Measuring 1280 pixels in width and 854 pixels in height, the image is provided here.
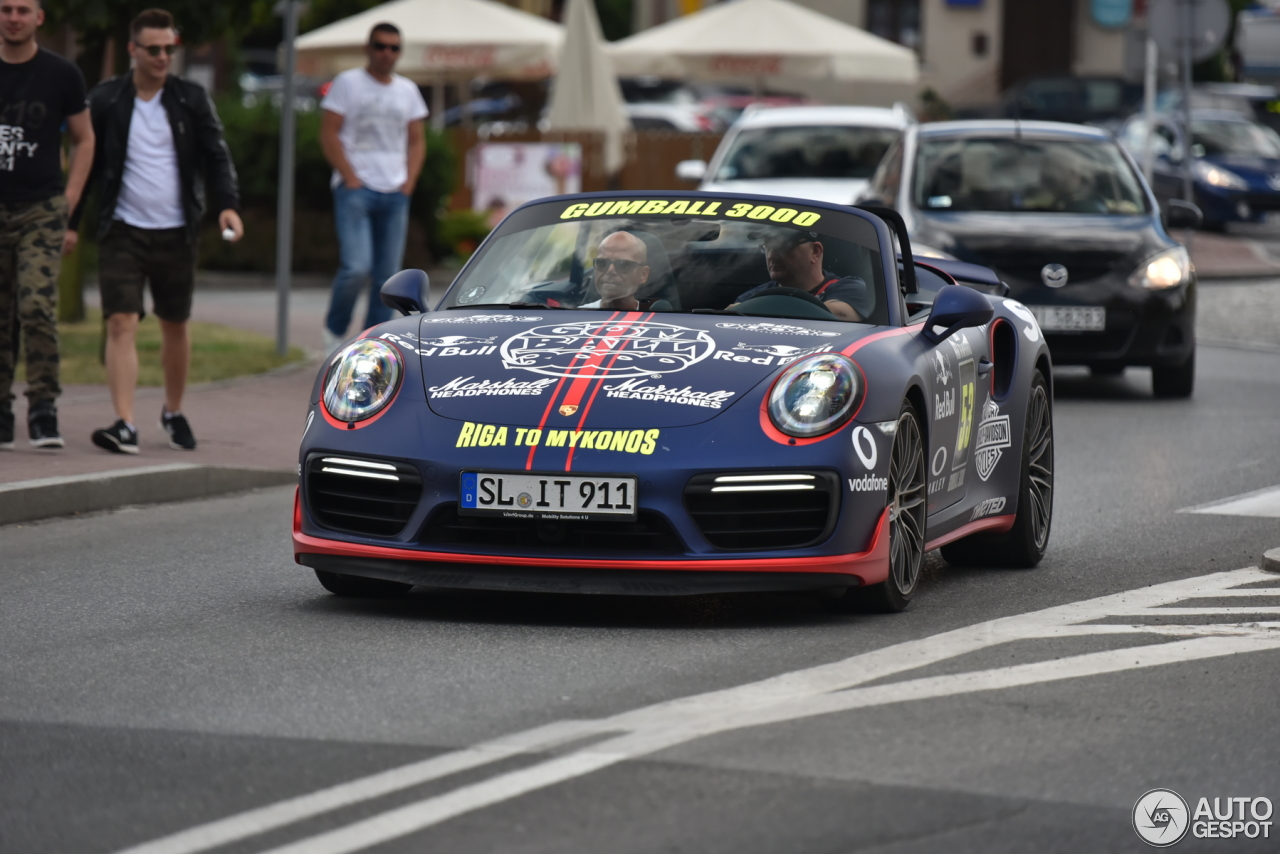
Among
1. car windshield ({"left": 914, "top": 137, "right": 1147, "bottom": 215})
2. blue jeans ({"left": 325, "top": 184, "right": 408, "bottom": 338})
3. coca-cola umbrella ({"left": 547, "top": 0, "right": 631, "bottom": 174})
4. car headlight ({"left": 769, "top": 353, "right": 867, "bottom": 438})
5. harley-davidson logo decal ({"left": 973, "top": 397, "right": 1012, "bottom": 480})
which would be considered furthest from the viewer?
coca-cola umbrella ({"left": 547, "top": 0, "right": 631, "bottom": 174})

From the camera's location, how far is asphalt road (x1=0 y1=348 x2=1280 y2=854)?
4.34 metres

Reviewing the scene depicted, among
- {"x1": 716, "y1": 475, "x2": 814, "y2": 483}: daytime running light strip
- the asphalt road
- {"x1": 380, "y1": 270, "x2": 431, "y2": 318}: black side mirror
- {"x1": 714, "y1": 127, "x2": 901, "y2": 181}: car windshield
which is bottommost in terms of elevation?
the asphalt road

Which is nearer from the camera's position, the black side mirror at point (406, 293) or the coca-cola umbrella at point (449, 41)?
the black side mirror at point (406, 293)

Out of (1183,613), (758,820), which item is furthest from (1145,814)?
(1183,613)

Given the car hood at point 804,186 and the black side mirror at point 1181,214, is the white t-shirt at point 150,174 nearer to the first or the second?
the black side mirror at point 1181,214

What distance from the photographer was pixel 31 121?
32.4 feet

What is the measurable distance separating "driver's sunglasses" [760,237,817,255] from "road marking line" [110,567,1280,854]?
1.40 meters

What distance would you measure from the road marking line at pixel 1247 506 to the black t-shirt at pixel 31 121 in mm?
4959

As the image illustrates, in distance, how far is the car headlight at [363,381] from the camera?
6.69m

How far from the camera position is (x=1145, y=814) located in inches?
176

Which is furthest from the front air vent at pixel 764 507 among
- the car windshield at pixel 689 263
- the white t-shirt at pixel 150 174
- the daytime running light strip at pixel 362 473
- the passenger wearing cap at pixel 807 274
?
the white t-shirt at pixel 150 174

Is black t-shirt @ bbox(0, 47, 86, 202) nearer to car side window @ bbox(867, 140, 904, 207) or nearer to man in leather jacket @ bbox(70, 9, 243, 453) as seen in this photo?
man in leather jacket @ bbox(70, 9, 243, 453)

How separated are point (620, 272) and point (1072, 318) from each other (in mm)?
7433

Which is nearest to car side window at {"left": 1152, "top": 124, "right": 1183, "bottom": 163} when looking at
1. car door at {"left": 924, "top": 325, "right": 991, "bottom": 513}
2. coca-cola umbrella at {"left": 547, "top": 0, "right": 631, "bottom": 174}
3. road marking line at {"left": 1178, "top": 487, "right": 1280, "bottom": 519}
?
coca-cola umbrella at {"left": 547, "top": 0, "right": 631, "bottom": 174}
